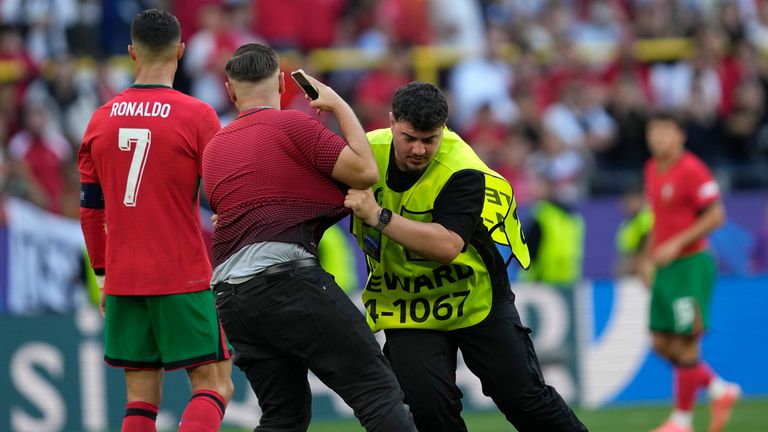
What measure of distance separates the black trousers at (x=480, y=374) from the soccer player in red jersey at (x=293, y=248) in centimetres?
50

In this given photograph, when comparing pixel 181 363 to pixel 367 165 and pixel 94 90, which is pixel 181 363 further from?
pixel 94 90

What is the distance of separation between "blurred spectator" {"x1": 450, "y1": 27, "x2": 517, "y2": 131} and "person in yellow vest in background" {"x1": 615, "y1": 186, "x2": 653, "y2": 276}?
2179 millimetres

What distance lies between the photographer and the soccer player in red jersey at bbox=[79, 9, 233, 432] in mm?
6875

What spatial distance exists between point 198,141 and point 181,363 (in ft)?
3.63

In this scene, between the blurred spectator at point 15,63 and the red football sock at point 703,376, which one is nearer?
the red football sock at point 703,376

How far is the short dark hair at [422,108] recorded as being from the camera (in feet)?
20.8

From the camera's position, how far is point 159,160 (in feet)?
22.5

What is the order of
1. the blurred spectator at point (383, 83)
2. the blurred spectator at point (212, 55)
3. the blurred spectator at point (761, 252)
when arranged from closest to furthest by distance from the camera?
the blurred spectator at point (761, 252), the blurred spectator at point (383, 83), the blurred spectator at point (212, 55)

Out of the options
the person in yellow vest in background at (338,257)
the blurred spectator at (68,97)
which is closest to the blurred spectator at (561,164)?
the person in yellow vest in background at (338,257)

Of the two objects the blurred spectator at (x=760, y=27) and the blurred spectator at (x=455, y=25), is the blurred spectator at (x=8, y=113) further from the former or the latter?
the blurred spectator at (x=760, y=27)

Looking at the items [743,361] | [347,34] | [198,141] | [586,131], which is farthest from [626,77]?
[198,141]

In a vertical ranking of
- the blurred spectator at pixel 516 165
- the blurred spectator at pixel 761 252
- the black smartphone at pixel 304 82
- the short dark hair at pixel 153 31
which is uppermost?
the blurred spectator at pixel 516 165

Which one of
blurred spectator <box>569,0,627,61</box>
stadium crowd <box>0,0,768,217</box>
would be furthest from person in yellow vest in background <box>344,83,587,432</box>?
blurred spectator <box>569,0,627,61</box>

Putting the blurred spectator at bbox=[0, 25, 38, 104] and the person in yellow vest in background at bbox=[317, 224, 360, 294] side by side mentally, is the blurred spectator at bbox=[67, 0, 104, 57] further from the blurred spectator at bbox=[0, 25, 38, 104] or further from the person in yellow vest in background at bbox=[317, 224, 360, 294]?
the person in yellow vest in background at bbox=[317, 224, 360, 294]
